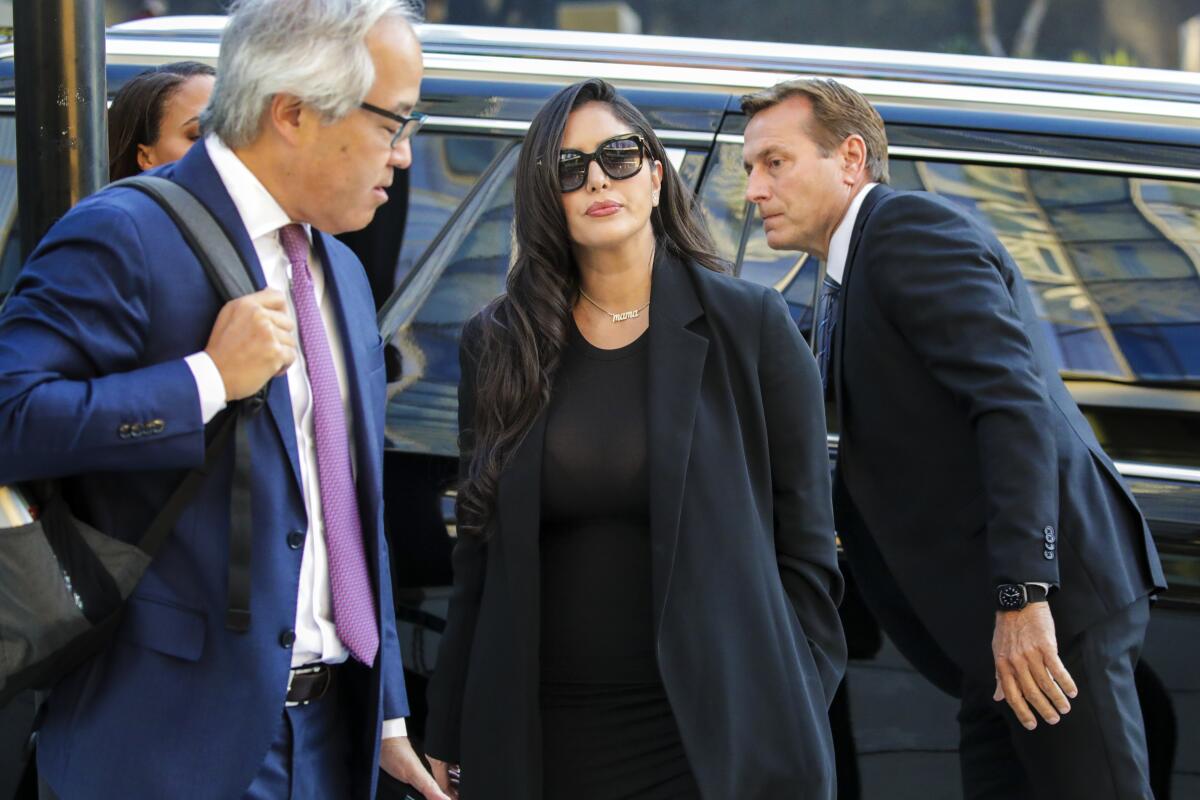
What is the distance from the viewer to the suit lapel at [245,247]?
2.12m

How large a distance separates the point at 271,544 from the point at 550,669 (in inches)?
24.9

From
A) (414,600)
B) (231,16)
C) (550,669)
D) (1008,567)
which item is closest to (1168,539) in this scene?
(1008,567)

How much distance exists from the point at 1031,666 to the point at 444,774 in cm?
107

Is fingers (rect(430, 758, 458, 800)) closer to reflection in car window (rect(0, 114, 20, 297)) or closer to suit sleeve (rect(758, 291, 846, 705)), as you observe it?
suit sleeve (rect(758, 291, 846, 705))

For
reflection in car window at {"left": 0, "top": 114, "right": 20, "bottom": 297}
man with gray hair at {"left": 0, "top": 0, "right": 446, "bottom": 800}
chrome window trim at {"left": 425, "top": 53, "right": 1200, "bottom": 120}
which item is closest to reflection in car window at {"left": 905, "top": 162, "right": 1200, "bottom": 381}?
chrome window trim at {"left": 425, "top": 53, "right": 1200, "bottom": 120}

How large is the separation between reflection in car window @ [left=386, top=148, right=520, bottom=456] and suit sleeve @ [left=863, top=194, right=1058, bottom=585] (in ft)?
2.62

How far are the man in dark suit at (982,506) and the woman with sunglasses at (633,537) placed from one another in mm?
344

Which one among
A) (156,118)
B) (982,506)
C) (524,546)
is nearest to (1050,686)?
(982,506)

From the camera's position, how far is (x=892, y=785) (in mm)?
3047

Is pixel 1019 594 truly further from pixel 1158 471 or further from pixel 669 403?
pixel 669 403

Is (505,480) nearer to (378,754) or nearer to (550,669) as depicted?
(550,669)

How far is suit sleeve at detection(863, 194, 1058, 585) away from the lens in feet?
8.82

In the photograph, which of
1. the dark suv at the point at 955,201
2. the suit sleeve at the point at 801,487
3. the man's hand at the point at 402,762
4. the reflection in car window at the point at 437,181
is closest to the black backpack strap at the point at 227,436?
the man's hand at the point at 402,762

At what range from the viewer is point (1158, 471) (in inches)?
121
